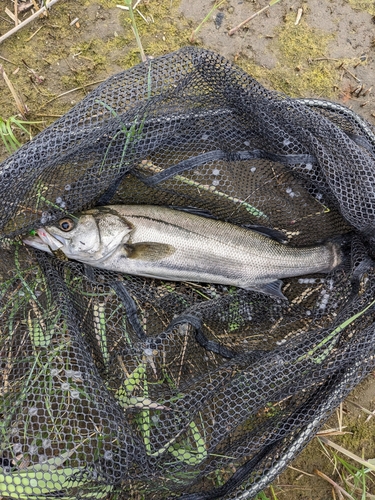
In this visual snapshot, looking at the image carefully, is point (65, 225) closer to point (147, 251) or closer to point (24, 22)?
point (147, 251)

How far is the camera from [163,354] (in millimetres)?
3088

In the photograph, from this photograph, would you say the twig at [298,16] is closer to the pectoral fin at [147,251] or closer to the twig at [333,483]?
the pectoral fin at [147,251]

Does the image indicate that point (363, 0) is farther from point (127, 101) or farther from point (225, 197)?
point (127, 101)

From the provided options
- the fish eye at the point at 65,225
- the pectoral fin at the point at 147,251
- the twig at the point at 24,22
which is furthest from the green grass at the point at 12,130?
the pectoral fin at the point at 147,251

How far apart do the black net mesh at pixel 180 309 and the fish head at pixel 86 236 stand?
10 centimetres

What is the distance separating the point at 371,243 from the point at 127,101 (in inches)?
81.2

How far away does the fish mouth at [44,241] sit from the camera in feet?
10.1

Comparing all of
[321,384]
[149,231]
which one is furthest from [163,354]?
[321,384]

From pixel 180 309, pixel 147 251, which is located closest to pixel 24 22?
pixel 147 251

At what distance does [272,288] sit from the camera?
11.0ft

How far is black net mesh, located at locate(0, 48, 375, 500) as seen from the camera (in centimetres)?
270

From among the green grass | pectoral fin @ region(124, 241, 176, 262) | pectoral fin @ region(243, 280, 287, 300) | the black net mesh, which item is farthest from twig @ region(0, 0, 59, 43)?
pectoral fin @ region(243, 280, 287, 300)

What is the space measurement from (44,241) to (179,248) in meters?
1.00

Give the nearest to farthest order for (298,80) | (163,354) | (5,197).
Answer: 1. (5,197)
2. (163,354)
3. (298,80)
